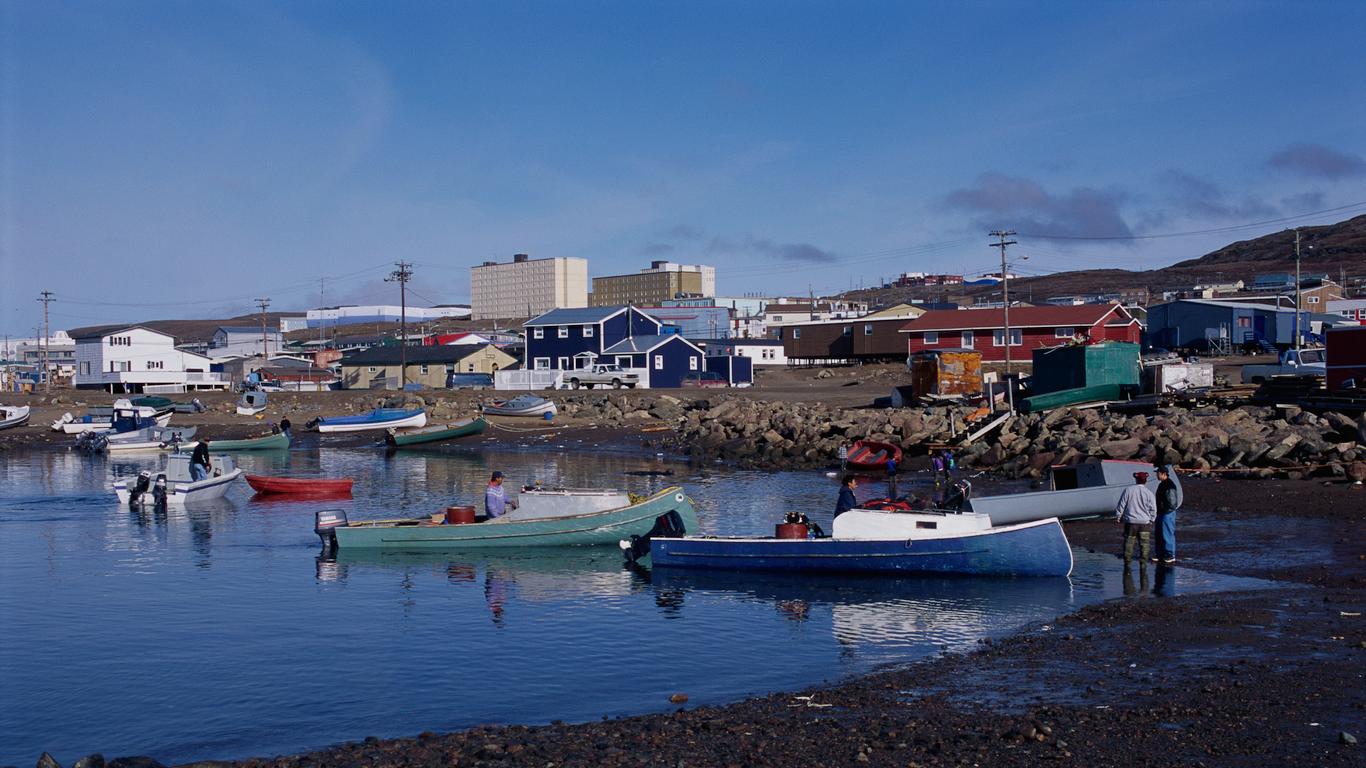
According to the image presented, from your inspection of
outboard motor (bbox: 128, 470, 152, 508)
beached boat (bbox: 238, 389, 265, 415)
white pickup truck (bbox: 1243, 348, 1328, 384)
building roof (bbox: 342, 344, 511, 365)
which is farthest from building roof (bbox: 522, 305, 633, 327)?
outboard motor (bbox: 128, 470, 152, 508)

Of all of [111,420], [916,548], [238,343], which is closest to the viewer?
[916,548]

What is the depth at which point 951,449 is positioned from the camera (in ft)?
137

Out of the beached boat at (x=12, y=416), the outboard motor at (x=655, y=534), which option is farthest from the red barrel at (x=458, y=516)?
the beached boat at (x=12, y=416)

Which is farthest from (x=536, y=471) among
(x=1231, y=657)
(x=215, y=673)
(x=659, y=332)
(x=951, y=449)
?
(x=659, y=332)

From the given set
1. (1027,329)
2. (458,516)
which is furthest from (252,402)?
(458,516)

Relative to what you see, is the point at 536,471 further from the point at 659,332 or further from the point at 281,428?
the point at 659,332

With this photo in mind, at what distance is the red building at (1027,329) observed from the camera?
7681 cm

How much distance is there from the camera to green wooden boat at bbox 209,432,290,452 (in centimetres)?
5994

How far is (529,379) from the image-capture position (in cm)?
8175

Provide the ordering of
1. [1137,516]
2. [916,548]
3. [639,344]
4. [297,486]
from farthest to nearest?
[639,344] < [297,486] < [916,548] < [1137,516]

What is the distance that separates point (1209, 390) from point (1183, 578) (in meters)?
27.4

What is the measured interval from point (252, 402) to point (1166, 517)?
68366 mm

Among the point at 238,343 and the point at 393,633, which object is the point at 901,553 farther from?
the point at 238,343

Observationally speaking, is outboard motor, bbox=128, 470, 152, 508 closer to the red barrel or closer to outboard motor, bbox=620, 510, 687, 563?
the red barrel
